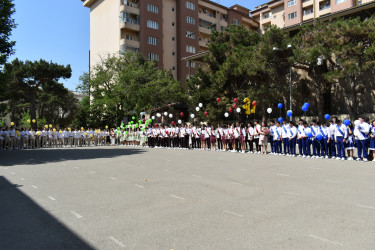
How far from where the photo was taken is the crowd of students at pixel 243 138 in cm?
1386

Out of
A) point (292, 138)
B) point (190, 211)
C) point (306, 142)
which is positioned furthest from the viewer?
point (292, 138)

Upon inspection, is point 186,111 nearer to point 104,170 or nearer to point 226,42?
point 226,42

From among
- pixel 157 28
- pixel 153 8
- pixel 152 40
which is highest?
pixel 153 8

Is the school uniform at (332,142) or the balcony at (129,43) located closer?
the school uniform at (332,142)

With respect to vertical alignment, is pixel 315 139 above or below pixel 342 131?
below

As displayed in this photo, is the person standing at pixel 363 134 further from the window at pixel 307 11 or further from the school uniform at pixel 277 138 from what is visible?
the window at pixel 307 11

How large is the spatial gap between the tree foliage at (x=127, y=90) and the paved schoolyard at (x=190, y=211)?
26798 mm

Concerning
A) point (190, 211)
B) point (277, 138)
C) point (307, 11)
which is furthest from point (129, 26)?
point (190, 211)

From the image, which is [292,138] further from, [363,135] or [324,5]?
[324,5]

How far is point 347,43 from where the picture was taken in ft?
72.9

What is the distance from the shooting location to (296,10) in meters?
51.7

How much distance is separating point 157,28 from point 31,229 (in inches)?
1995

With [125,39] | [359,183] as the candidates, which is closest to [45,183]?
[359,183]

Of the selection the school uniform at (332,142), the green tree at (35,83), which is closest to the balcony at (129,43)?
the green tree at (35,83)
